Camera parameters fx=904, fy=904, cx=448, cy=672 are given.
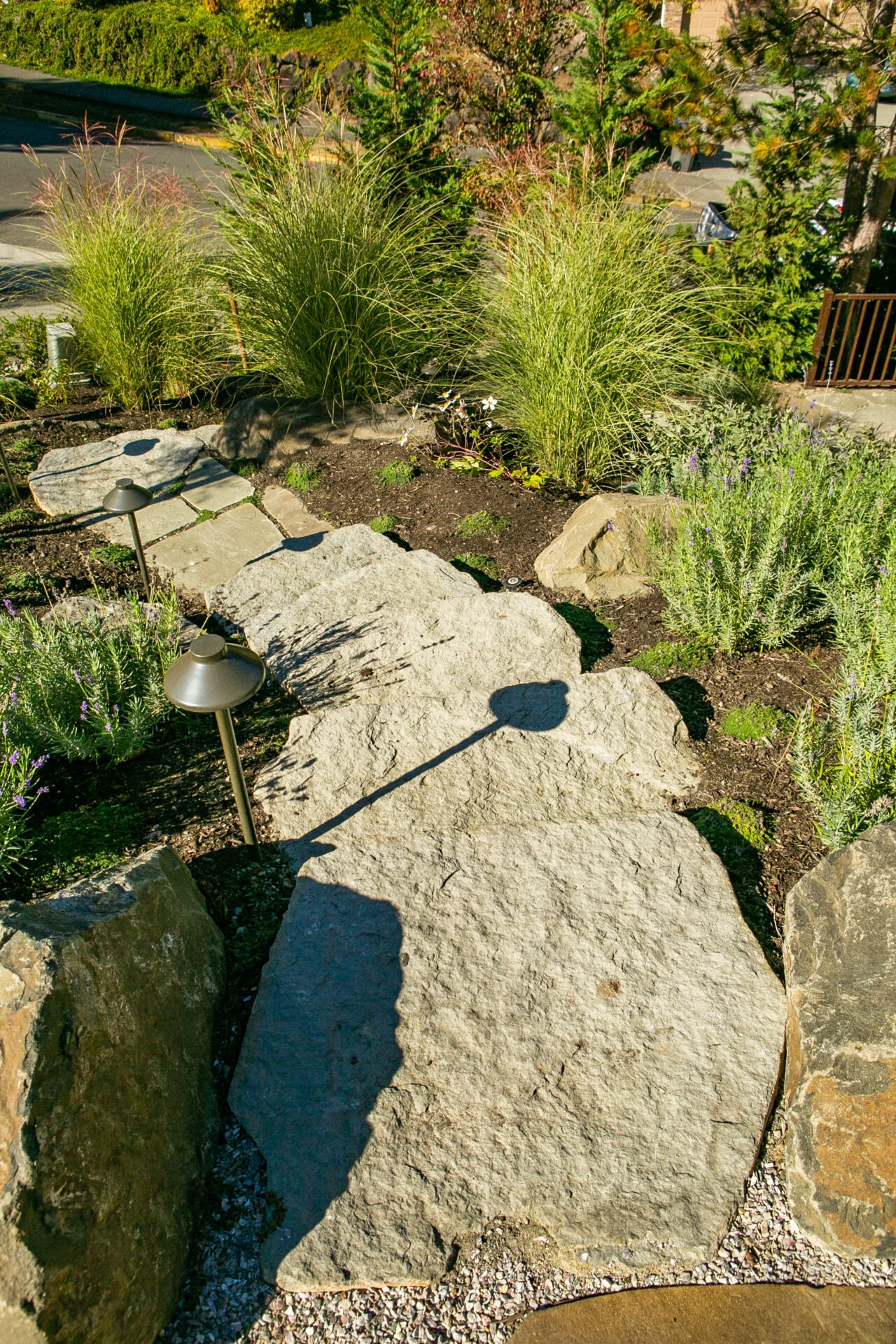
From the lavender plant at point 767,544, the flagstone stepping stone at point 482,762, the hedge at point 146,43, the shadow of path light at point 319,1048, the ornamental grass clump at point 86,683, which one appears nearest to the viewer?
the shadow of path light at point 319,1048

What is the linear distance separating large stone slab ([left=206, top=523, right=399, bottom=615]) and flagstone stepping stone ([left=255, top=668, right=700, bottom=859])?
3.04ft

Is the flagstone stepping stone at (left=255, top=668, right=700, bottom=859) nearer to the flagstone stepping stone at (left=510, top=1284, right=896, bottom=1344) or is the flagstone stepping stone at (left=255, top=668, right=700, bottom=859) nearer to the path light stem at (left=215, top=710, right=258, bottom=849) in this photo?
the path light stem at (left=215, top=710, right=258, bottom=849)

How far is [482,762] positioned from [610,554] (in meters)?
1.39

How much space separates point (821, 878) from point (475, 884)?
949 millimetres

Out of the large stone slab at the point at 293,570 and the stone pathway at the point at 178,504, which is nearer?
the large stone slab at the point at 293,570

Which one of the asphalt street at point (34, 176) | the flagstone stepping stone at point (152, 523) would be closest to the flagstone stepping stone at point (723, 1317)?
the flagstone stepping stone at point (152, 523)

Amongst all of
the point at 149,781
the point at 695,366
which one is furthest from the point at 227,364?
the point at 149,781

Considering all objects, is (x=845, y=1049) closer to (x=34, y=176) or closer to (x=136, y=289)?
(x=136, y=289)

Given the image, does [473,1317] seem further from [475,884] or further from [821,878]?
[821,878]

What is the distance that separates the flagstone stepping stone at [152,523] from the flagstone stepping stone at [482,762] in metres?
1.99

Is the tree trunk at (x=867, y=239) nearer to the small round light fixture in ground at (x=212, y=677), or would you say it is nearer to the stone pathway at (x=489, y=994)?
the stone pathway at (x=489, y=994)

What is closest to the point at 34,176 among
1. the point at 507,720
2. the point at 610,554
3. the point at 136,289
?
the point at 136,289

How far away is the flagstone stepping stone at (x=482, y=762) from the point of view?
9.50 feet

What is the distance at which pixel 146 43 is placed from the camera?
18469 millimetres
